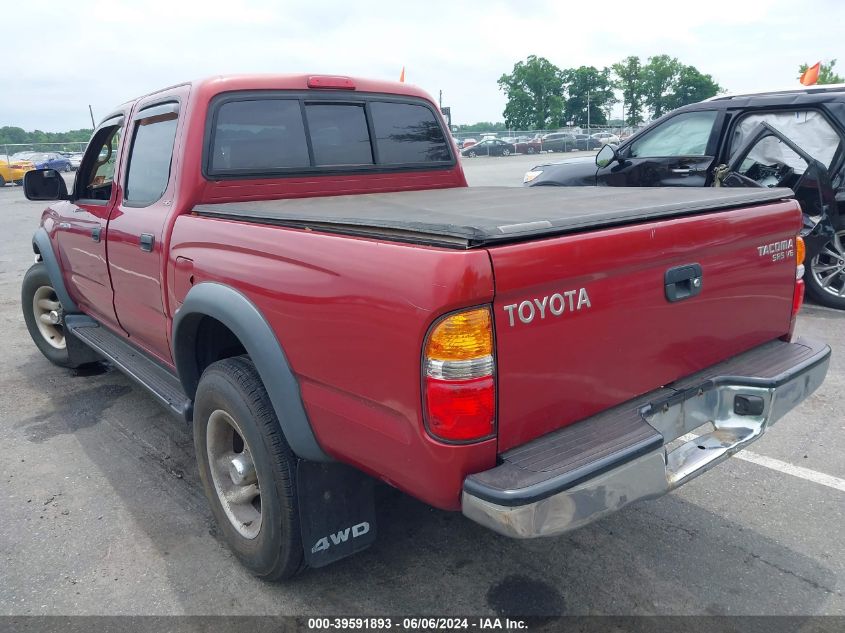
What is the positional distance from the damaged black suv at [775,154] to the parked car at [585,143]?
42.8 meters

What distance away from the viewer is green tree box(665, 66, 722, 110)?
331 feet

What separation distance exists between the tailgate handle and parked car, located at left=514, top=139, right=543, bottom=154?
148ft

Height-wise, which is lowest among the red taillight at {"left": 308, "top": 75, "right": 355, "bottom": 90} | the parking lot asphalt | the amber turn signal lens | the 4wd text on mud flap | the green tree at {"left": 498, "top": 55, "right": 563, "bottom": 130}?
the parking lot asphalt

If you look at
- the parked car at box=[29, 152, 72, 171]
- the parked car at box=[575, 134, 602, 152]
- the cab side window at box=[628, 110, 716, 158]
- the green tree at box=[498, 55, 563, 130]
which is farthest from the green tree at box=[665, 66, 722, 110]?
the cab side window at box=[628, 110, 716, 158]

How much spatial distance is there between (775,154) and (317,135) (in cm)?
481

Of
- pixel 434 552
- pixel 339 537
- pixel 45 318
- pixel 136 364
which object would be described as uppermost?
pixel 136 364

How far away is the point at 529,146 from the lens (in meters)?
46.4

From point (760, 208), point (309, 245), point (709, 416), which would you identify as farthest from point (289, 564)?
point (760, 208)

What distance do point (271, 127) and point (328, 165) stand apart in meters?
0.37

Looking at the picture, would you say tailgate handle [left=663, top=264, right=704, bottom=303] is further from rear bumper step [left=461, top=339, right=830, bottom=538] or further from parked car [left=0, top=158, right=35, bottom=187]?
parked car [left=0, top=158, right=35, bottom=187]

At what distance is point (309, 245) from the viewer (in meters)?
2.20

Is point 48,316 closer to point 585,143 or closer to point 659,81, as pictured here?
point 585,143

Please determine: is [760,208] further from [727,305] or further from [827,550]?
[827,550]

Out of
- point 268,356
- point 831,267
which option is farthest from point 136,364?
point 831,267
